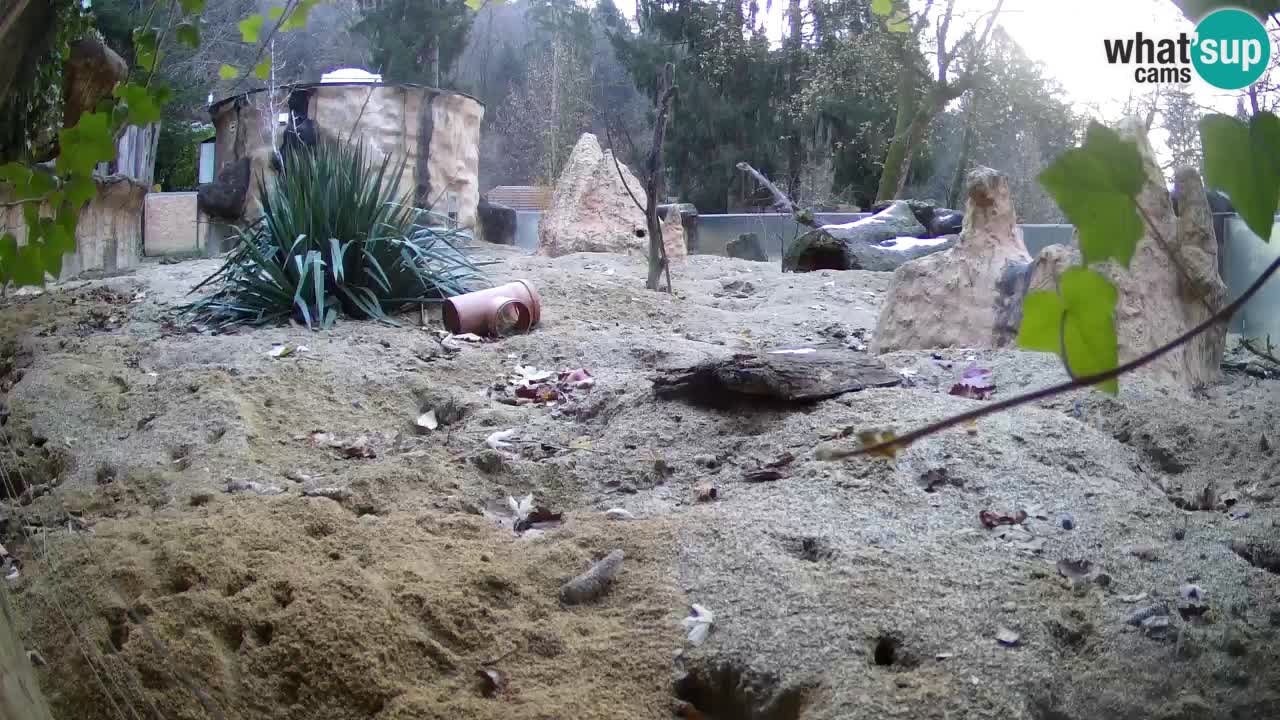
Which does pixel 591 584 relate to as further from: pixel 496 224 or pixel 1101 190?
pixel 496 224

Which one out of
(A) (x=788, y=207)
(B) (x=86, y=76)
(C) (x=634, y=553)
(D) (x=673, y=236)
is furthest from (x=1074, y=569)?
(A) (x=788, y=207)

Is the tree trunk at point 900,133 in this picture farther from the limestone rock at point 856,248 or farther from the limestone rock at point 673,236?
the limestone rock at point 673,236

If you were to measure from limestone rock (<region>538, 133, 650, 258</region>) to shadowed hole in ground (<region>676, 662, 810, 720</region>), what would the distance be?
25.0 ft

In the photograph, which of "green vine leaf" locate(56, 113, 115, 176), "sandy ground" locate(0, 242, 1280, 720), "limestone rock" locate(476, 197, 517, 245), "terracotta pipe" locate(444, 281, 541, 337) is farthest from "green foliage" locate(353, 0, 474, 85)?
"green vine leaf" locate(56, 113, 115, 176)

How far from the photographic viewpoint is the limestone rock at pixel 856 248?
27.8 ft

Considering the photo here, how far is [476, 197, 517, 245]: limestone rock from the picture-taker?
503 inches

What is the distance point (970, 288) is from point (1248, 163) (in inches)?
160

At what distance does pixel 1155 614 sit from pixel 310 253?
14.3 ft

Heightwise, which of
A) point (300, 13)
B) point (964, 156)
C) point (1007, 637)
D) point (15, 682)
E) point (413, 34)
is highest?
point (413, 34)

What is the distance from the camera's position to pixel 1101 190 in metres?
0.64

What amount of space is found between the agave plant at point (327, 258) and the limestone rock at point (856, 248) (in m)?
3.58

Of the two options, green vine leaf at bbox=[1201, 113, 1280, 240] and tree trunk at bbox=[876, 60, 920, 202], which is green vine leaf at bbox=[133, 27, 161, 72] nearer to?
green vine leaf at bbox=[1201, 113, 1280, 240]

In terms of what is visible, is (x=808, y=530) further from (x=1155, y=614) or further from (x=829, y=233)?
(x=829, y=233)

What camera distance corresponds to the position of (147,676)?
171cm
